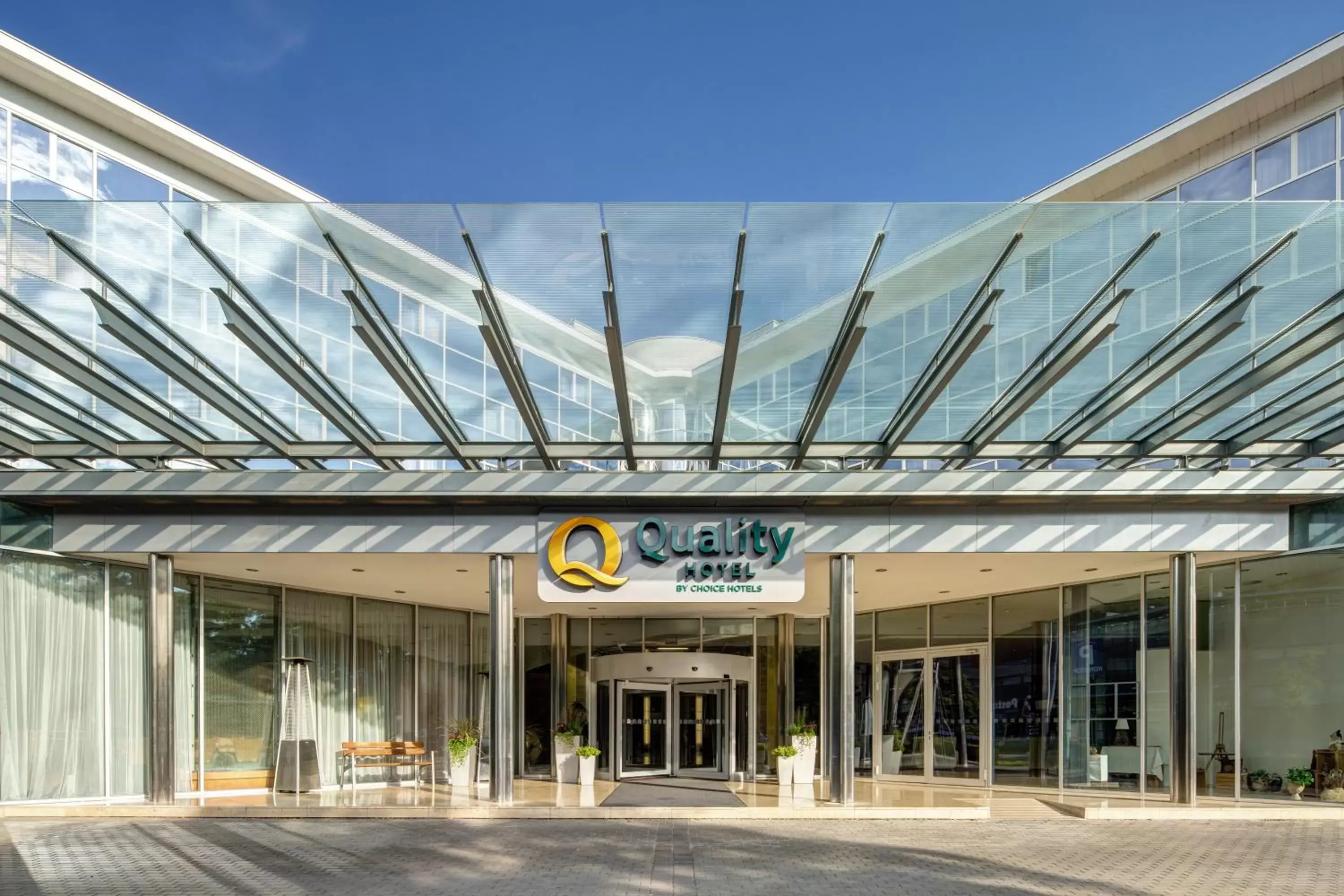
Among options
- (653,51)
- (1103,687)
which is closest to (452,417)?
(653,51)

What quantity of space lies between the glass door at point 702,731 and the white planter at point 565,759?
7.03 ft

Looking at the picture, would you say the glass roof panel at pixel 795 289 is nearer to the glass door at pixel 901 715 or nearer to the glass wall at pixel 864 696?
the glass door at pixel 901 715

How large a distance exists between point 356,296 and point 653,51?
1279 centimetres

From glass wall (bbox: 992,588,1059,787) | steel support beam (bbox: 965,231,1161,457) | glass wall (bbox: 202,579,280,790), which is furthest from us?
glass wall (bbox: 992,588,1059,787)

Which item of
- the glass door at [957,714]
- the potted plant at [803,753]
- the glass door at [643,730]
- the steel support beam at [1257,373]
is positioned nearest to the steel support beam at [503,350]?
the potted plant at [803,753]

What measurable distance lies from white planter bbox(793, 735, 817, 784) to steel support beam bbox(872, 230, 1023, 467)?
6289mm

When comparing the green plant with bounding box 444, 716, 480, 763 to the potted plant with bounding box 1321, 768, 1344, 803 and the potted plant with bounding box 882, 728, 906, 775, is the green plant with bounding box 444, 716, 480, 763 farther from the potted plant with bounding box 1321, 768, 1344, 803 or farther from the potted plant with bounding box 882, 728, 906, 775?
the potted plant with bounding box 1321, 768, 1344, 803

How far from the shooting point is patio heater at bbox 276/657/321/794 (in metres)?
17.9

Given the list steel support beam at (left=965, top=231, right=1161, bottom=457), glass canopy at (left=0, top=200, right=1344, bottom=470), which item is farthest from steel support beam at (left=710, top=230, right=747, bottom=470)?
steel support beam at (left=965, top=231, right=1161, bottom=457)

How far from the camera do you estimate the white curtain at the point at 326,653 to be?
1950 cm

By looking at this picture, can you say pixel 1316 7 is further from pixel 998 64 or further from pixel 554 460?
pixel 554 460

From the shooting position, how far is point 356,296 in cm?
970

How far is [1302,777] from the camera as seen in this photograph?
15.5 metres

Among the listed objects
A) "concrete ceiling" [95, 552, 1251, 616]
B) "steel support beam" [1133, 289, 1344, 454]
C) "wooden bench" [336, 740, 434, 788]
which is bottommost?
"wooden bench" [336, 740, 434, 788]
